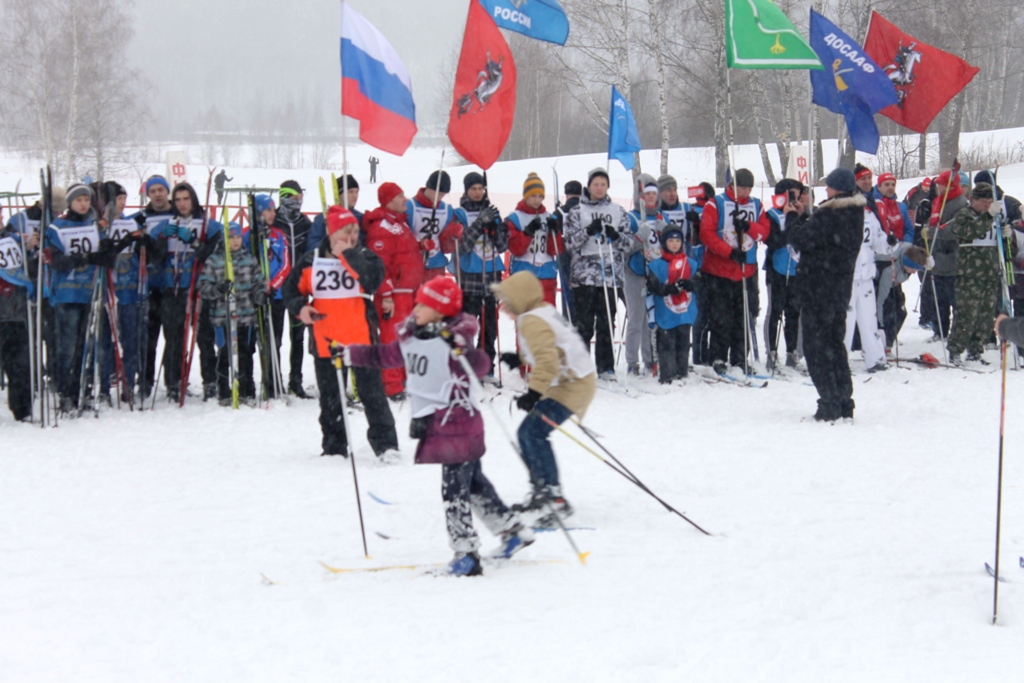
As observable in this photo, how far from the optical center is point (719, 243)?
984 cm

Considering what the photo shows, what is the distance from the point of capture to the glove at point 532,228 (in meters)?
9.66

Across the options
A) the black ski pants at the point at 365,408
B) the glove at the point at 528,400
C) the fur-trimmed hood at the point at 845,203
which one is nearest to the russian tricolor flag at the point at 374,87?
the black ski pants at the point at 365,408

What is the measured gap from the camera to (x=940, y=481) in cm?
638

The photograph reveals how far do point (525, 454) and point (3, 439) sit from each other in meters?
4.81

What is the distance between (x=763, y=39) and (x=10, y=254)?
7215 mm

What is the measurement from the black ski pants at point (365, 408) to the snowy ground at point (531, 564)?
0.73ft

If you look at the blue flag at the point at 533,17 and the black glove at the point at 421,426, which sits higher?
the blue flag at the point at 533,17

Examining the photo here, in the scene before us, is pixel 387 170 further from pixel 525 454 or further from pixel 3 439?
pixel 525 454

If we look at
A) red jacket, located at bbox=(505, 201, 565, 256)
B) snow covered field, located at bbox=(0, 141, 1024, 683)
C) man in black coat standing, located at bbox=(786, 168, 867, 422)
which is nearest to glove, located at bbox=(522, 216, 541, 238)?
red jacket, located at bbox=(505, 201, 565, 256)

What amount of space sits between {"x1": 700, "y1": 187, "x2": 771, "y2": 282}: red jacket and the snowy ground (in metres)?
2.42

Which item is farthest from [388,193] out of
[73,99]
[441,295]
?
[73,99]

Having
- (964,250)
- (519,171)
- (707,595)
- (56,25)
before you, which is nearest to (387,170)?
(519,171)

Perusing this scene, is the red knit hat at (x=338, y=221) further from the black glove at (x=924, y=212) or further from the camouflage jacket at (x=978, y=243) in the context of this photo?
the black glove at (x=924, y=212)

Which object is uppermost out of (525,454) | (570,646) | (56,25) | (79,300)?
(56,25)
